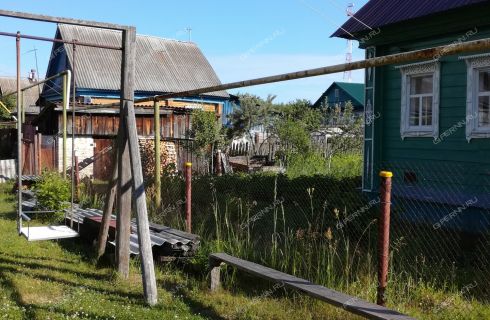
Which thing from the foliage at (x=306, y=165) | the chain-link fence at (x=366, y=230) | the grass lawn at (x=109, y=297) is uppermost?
the foliage at (x=306, y=165)

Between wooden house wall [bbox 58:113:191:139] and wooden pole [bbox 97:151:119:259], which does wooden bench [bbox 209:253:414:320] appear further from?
wooden house wall [bbox 58:113:191:139]

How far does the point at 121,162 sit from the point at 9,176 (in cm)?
1598

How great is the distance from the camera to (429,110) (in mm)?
8969

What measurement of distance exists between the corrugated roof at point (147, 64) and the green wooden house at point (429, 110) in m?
19.4

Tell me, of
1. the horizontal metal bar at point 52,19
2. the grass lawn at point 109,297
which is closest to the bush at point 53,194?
the grass lawn at point 109,297

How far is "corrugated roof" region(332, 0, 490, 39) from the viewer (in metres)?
8.15

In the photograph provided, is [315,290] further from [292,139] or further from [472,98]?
[292,139]

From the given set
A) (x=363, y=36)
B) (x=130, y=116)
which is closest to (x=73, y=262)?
(x=130, y=116)

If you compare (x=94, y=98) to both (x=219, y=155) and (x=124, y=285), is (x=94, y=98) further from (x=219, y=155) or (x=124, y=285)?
(x=124, y=285)

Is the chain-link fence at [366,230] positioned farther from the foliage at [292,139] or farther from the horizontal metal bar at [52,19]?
the foliage at [292,139]

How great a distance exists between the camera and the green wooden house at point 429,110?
7891mm

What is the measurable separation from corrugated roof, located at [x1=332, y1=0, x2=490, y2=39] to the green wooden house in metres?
0.02

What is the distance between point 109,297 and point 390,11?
7.09 m

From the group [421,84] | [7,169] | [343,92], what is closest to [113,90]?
[7,169]
